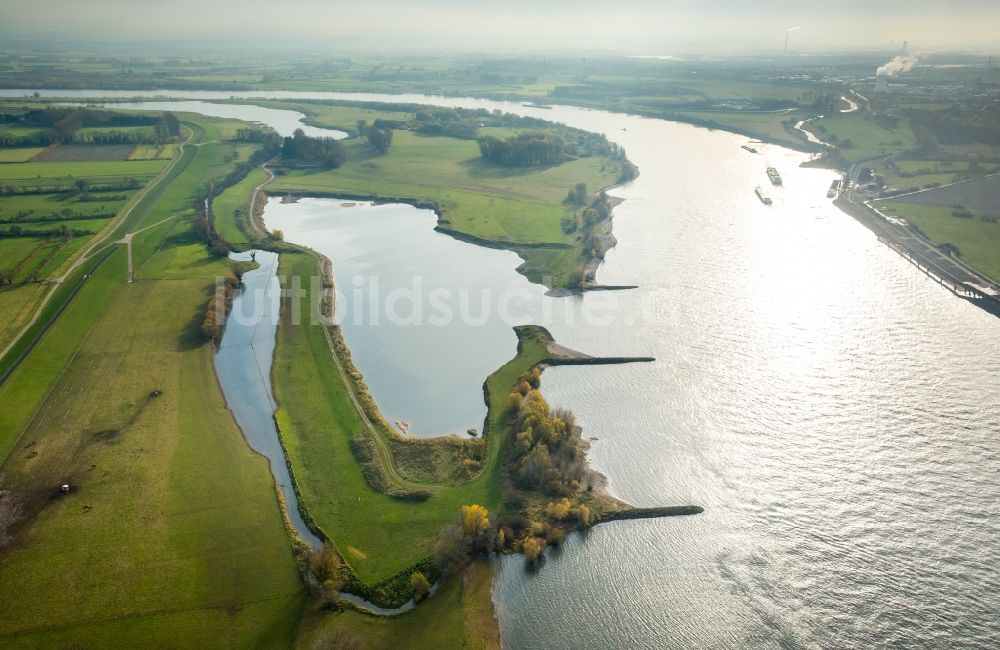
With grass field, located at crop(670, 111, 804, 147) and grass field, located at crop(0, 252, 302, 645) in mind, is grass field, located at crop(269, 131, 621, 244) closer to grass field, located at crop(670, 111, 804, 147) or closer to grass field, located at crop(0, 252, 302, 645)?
grass field, located at crop(670, 111, 804, 147)

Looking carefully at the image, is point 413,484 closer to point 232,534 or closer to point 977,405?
point 232,534

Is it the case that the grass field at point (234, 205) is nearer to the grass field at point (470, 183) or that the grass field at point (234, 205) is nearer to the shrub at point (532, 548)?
the grass field at point (470, 183)

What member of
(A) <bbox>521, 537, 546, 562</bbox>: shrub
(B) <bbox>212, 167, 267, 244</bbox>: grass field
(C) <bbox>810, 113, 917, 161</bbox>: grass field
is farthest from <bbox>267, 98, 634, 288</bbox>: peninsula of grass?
(C) <bbox>810, 113, 917, 161</bbox>: grass field

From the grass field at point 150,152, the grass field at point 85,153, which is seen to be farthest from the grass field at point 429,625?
the grass field at point 85,153

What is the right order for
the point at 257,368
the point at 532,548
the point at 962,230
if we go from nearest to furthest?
the point at 532,548
the point at 257,368
the point at 962,230

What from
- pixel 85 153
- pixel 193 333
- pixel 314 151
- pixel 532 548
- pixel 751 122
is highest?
pixel 751 122

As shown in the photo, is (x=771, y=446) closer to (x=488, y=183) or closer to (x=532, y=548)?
(x=532, y=548)

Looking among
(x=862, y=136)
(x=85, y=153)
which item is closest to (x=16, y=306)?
(x=85, y=153)
